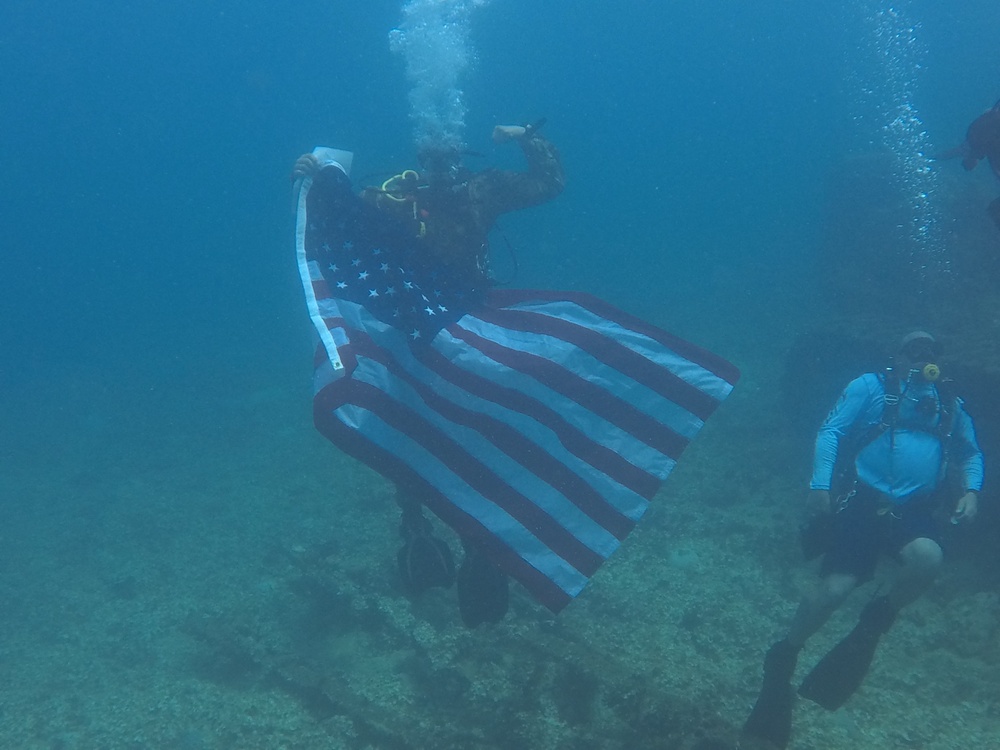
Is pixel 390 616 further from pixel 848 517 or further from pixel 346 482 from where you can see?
pixel 848 517

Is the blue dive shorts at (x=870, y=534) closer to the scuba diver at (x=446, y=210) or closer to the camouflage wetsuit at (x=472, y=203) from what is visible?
the scuba diver at (x=446, y=210)

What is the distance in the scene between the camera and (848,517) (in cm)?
440

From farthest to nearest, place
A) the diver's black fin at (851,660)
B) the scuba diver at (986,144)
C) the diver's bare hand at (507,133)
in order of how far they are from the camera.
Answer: the diver's bare hand at (507,133), the scuba diver at (986,144), the diver's black fin at (851,660)

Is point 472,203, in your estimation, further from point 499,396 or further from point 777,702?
point 777,702

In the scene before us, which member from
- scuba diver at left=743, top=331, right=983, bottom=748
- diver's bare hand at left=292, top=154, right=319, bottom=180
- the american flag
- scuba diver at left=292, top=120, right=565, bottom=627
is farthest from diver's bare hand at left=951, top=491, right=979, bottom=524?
diver's bare hand at left=292, top=154, right=319, bottom=180

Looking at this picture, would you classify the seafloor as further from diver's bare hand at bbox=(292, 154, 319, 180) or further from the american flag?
diver's bare hand at bbox=(292, 154, 319, 180)

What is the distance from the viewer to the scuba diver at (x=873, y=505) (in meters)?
4.17

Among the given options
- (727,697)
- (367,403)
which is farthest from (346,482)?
(727,697)

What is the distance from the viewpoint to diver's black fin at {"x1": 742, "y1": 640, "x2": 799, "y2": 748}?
4.28 meters

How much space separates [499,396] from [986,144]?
425 centimetres

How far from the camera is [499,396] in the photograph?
473 centimetres

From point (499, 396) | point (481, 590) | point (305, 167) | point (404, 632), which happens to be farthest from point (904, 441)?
point (305, 167)

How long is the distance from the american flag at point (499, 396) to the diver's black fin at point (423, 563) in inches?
31.8

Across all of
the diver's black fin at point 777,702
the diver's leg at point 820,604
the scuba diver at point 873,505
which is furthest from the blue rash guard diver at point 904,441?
the diver's black fin at point 777,702
